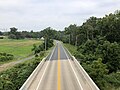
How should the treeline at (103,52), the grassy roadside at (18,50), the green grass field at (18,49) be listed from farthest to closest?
the green grass field at (18,49), the grassy roadside at (18,50), the treeline at (103,52)

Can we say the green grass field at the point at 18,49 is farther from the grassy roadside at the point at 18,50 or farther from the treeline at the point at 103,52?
the treeline at the point at 103,52

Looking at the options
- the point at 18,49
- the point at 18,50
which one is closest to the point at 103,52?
the point at 18,50

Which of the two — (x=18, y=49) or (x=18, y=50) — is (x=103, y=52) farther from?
(x=18, y=49)

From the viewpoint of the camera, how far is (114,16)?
84.3 meters

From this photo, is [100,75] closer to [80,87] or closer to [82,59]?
[80,87]

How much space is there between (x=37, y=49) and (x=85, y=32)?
27.8 metres

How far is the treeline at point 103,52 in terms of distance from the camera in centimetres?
3894

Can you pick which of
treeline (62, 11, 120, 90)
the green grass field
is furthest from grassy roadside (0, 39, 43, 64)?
treeline (62, 11, 120, 90)

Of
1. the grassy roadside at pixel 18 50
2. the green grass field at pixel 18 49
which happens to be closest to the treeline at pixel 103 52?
the grassy roadside at pixel 18 50

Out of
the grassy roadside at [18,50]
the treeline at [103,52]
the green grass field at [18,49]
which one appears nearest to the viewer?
the treeline at [103,52]

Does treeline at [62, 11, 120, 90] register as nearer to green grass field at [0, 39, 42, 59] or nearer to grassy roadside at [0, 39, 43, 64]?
grassy roadside at [0, 39, 43, 64]

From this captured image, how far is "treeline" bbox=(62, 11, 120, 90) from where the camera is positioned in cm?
3894

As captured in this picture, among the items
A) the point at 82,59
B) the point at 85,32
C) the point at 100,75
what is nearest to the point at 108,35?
the point at 82,59

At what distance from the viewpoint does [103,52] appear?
61844 mm
